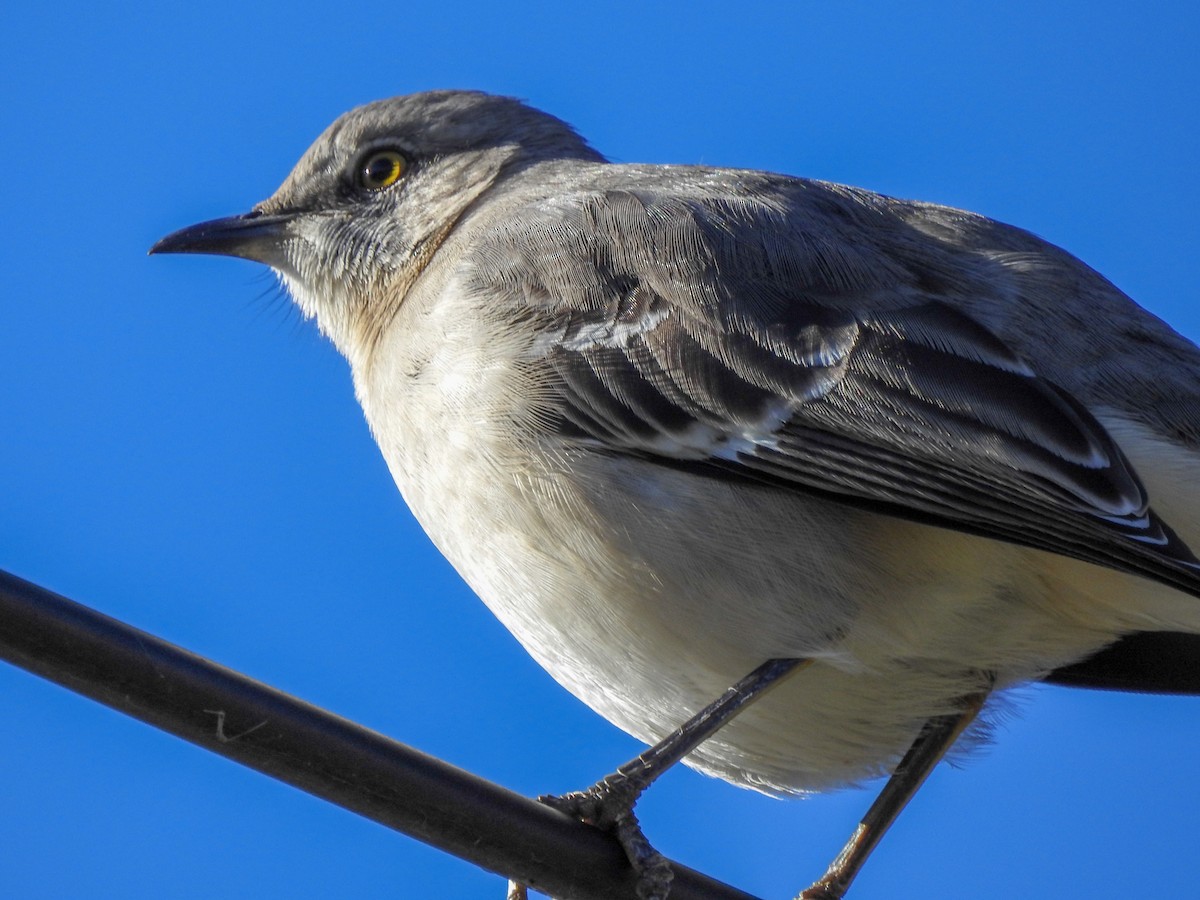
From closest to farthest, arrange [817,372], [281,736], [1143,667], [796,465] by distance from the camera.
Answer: [281,736], [796,465], [817,372], [1143,667]

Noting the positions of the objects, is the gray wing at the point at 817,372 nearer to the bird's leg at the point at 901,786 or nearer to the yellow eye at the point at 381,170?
the bird's leg at the point at 901,786

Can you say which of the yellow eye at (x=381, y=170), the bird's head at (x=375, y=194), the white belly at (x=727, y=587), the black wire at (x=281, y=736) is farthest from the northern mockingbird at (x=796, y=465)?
the yellow eye at (x=381, y=170)

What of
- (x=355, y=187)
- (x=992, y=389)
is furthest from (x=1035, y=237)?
(x=355, y=187)

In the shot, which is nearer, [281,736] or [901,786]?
[281,736]

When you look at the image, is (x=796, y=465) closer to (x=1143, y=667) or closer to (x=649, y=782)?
(x=649, y=782)

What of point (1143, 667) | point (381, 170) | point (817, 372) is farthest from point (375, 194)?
point (1143, 667)

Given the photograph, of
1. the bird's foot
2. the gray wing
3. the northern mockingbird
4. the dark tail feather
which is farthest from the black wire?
the dark tail feather
